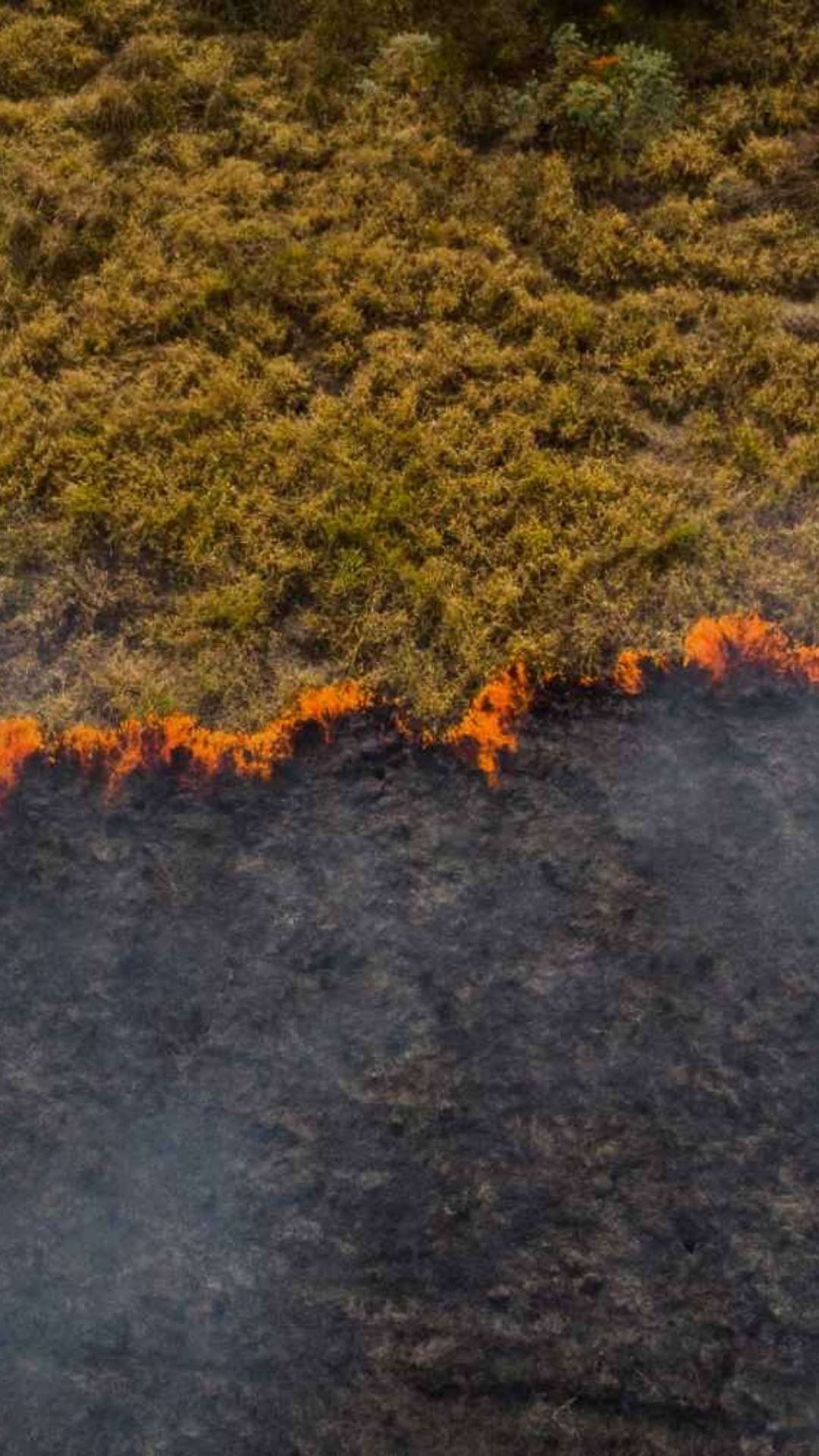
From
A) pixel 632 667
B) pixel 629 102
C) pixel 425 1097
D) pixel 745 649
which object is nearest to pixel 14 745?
pixel 425 1097

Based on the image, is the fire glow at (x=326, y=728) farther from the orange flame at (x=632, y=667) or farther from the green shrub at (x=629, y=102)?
the green shrub at (x=629, y=102)

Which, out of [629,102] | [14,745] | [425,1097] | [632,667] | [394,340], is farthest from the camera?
[629,102]

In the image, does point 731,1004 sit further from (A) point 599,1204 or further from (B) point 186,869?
(B) point 186,869

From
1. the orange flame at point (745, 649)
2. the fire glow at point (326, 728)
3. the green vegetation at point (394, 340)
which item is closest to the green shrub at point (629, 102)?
the green vegetation at point (394, 340)

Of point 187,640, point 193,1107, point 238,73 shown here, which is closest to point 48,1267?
point 193,1107

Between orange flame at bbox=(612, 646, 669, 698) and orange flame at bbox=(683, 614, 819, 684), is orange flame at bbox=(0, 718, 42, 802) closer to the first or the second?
orange flame at bbox=(612, 646, 669, 698)

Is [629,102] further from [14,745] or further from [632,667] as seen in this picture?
[14,745]
